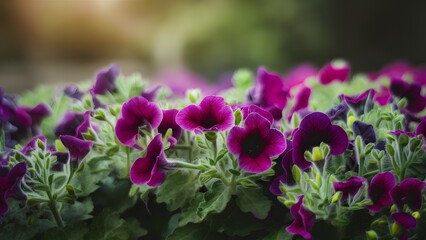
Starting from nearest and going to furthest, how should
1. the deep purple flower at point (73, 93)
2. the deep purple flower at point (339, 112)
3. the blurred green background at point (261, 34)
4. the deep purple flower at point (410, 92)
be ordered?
the deep purple flower at point (339, 112), the deep purple flower at point (410, 92), the deep purple flower at point (73, 93), the blurred green background at point (261, 34)

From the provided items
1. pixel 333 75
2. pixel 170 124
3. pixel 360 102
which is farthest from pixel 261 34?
pixel 170 124

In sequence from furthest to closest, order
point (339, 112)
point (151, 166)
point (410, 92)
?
point (410, 92) → point (339, 112) → point (151, 166)

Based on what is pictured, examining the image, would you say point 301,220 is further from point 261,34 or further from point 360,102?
point 261,34

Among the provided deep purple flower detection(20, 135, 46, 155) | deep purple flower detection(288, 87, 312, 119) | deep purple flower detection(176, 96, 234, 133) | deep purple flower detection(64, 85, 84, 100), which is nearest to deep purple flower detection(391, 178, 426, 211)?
deep purple flower detection(176, 96, 234, 133)

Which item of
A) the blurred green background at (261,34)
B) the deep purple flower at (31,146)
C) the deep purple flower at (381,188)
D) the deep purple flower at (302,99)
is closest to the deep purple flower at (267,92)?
the deep purple flower at (302,99)

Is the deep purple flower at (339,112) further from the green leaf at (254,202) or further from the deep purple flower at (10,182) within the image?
the deep purple flower at (10,182)

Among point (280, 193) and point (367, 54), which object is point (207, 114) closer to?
point (280, 193)
